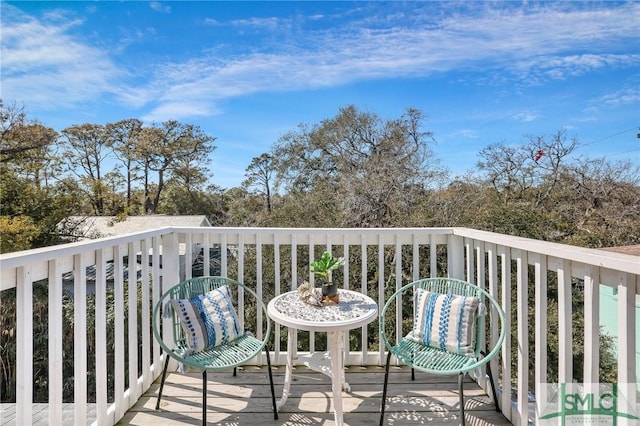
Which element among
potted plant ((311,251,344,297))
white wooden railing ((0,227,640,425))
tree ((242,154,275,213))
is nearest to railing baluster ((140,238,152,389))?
white wooden railing ((0,227,640,425))

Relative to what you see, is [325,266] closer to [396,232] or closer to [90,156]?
[396,232]

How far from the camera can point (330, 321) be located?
1816 millimetres

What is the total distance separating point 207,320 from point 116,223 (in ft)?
33.7

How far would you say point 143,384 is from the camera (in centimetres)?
227

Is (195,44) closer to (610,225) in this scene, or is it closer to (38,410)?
(38,410)

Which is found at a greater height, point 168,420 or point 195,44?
point 195,44

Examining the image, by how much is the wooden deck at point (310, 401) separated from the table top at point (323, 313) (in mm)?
639

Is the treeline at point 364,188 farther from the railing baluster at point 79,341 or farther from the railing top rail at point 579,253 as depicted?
the railing baluster at point 79,341

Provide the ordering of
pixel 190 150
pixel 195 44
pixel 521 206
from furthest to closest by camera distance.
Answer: pixel 190 150, pixel 195 44, pixel 521 206

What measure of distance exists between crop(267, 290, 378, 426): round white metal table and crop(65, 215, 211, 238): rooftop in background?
27.3 feet

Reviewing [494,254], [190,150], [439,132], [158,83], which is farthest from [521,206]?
[190,150]

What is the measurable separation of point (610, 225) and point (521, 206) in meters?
1.64

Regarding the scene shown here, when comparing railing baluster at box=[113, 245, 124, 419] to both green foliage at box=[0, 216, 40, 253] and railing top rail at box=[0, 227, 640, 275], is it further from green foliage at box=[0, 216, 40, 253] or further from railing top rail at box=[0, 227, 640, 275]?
green foliage at box=[0, 216, 40, 253]

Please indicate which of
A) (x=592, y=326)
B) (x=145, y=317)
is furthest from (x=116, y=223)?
(x=592, y=326)
